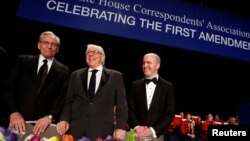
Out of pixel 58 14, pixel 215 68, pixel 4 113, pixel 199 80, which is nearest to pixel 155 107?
pixel 4 113

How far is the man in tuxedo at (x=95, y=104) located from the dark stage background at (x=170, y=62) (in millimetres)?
1814

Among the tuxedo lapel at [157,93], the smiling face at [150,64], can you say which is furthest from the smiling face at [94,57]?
the tuxedo lapel at [157,93]

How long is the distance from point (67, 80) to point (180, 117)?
6.01 metres

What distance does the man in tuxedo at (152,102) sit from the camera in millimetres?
2676

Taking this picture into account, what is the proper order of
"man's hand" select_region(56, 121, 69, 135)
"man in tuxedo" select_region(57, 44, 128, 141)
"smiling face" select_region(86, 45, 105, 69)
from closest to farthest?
"man's hand" select_region(56, 121, 69, 135) < "man in tuxedo" select_region(57, 44, 128, 141) < "smiling face" select_region(86, 45, 105, 69)

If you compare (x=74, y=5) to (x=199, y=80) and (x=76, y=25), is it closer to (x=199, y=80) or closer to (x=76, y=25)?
(x=76, y=25)

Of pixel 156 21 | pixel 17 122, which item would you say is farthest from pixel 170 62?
pixel 17 122

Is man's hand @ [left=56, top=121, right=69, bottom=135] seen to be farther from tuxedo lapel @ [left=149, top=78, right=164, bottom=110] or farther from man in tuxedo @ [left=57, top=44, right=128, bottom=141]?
tuxedo lapel @ [left=149, top=78, right=164, bottom=110]

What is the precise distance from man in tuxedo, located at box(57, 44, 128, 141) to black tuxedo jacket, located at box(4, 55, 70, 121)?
0.31 ft

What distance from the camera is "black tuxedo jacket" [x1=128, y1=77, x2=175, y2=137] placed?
267 centimetres

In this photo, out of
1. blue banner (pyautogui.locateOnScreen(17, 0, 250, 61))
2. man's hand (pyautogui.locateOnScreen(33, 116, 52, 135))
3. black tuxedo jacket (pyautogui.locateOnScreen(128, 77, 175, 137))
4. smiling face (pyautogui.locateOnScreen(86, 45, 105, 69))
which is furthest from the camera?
blue banner (pyautogui.locateOnScreen(17, 0, 250, 61))

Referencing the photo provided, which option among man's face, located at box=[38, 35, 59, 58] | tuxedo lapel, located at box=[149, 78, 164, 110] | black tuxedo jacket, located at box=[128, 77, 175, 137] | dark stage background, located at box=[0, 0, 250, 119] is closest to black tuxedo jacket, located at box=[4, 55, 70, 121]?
man's face, located at box=[38, 35, 59, 58]

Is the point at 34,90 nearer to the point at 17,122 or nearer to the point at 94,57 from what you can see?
the point at 17,122

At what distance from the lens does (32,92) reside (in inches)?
93.6
